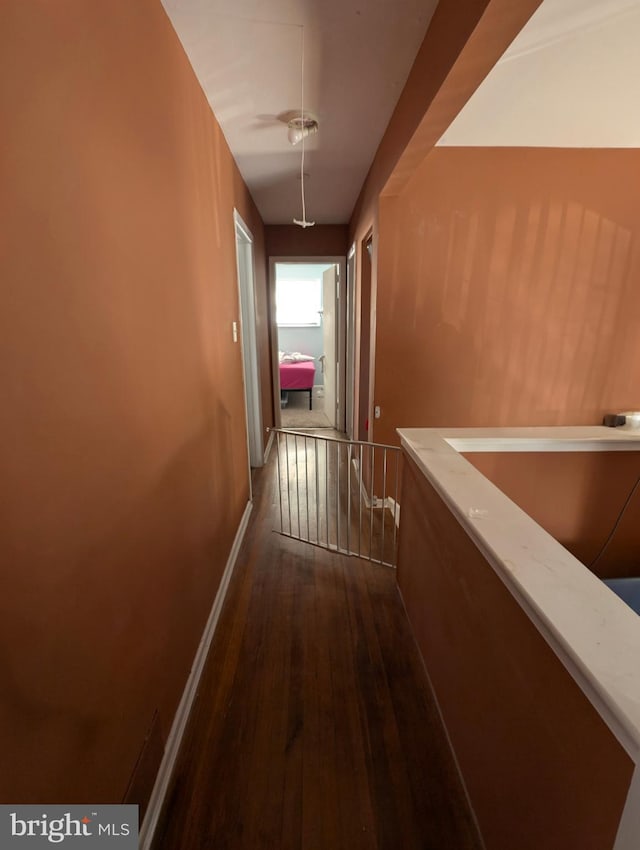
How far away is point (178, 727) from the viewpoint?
132cm

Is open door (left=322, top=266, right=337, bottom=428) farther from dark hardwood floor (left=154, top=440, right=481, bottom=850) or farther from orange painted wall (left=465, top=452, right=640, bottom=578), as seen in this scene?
dark hardwood floor (left=154, top=440, right=481, bottom=850)

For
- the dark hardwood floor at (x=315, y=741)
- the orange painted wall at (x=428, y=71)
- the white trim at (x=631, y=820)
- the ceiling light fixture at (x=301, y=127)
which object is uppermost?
the ceiling light fixture at (x=301, y=127)

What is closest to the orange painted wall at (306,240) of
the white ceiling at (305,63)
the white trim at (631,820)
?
the white ceiling at (305,63)

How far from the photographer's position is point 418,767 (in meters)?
1.25

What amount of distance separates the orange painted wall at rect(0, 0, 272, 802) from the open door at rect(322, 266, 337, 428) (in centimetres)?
350

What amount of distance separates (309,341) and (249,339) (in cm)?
446

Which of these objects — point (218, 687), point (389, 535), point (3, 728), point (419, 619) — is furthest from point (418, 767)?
point (389, 535)

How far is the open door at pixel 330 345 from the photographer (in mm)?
4953

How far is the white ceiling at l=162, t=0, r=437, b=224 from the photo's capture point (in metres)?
1.29

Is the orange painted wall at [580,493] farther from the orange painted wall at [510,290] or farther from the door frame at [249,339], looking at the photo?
the door frame at [249,339]

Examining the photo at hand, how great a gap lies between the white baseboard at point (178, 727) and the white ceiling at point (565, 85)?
275 cm

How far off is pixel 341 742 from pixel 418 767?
0.87 ft

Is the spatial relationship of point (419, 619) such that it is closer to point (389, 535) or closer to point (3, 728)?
point (389, 535)

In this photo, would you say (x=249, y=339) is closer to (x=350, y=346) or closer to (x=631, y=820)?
(x=350, y=346)
